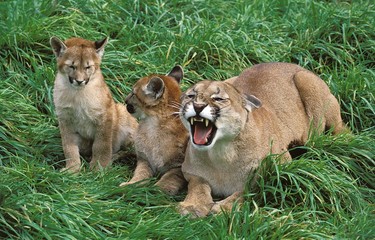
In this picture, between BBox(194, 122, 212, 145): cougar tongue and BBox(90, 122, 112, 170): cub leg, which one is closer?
BBox(194, 122, 212, 145): cougar tongue

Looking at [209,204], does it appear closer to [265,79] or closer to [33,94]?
[265,79]

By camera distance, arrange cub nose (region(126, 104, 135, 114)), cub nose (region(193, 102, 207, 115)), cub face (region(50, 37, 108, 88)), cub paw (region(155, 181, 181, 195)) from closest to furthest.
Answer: cub nose (region(193, 102, 207, 115))
cub paw (region(155, 181, 181, 195))
cub nose (region(126, 104, 135, 114))
cub face (region(50, 37, 108, 88))

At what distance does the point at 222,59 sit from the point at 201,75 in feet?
1.30

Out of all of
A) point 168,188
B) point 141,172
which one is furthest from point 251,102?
point 141,172

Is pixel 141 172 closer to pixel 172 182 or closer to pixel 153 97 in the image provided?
pixel 172 182

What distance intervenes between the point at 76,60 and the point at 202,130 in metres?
1.69

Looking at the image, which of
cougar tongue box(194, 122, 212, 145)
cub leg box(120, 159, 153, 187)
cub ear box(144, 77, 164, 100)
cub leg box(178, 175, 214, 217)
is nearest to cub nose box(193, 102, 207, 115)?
cougar tongue box(194, 122, 212, 145)

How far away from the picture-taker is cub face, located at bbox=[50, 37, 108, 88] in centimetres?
879

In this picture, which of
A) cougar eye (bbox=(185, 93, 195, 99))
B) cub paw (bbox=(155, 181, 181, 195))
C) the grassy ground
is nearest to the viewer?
the grassy ground

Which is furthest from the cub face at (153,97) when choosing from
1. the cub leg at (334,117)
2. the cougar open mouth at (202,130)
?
the cub leg at (334,117)

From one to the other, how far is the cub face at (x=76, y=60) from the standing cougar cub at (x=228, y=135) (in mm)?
1230

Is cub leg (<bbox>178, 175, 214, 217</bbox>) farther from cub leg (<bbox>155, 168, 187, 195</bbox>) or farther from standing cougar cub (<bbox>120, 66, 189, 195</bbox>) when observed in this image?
standing cougar cub (<bbox>120, 66, 189, 195</bbox>)

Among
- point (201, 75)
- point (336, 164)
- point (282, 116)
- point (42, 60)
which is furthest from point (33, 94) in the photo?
point (336, 164)

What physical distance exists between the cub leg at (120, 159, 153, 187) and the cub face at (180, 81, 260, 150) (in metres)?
0.86
